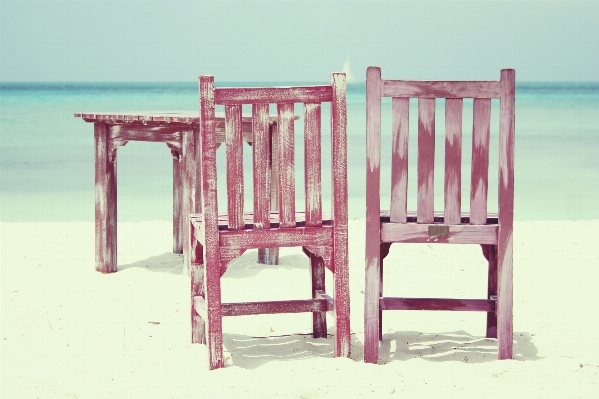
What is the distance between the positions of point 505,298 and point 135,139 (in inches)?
130

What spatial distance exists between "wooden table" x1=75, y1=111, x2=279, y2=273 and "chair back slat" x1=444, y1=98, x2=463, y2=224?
228cm

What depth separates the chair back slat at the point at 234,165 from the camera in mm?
3863

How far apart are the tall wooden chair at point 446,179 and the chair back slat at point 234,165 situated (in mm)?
638

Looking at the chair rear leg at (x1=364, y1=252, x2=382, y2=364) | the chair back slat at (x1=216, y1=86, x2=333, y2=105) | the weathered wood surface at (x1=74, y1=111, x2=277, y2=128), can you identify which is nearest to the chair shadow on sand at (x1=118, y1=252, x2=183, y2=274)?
the weathered wood surface at (x1=74, y1=111, x2=277, y2=128)

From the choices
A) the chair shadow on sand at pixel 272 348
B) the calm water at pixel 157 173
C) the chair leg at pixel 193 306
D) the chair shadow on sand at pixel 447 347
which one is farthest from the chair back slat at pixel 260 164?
the calm water at pixel 157 173

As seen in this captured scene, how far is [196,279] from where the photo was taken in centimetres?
429

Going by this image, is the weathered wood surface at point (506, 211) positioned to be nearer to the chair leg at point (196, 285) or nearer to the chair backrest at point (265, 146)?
the chair backrest at point (265, 146)

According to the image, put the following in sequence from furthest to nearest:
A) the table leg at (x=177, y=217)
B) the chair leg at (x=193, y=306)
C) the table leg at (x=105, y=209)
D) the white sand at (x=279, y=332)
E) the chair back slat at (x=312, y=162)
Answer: the table leg at (x=177, y=217), the table leg at (x=105, y=209), the chair leg at (x=193, y=306), the chair back slat at (x=312, y=162), the white sand at (x=279, y=332)

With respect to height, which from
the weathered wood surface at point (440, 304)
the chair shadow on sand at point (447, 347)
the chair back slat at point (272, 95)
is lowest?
the chair shadow on sand at point (447, 347)

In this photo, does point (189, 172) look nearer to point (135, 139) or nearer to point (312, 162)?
point (135, 139)

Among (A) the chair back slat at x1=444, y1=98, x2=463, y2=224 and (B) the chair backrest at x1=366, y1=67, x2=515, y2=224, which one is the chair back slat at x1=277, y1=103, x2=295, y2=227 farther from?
(A) the chair back slat at x1=444, y1=98, x2=463, y2=224

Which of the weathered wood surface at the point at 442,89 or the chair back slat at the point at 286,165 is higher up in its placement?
the weathered wood surface at the point at 442,89

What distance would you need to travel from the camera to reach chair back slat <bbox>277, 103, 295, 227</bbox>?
3904 millimetres

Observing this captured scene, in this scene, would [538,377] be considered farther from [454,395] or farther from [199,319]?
[199,319]
